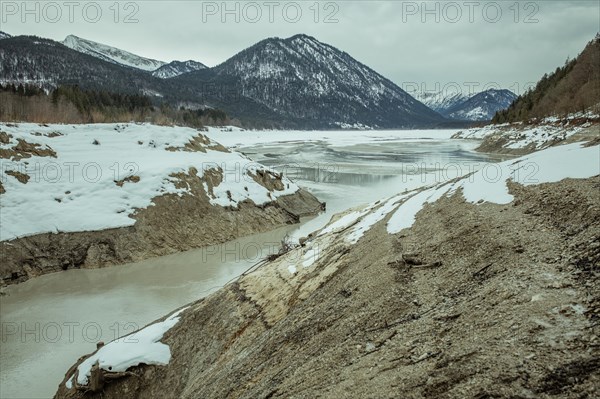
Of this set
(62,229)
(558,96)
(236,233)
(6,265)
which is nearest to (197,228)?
(236,233)

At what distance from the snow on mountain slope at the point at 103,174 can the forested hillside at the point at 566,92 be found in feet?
162

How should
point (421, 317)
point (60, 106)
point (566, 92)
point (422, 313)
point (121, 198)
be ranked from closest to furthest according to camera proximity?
1. point (421, 317)
2. point (422, 313)
3. point (121, 198)
4. point (60, 106)
5. point (566, 92)

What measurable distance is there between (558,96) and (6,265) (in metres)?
84.7

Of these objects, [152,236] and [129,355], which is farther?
[152,236]

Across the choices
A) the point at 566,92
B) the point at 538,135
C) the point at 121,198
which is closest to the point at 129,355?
the point at 121,198

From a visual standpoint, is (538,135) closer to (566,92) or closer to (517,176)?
(566,92)

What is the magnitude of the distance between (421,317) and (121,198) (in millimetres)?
17669

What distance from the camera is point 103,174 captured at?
66.0 feet

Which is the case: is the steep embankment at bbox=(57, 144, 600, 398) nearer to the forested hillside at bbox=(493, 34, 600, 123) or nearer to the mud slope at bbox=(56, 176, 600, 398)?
the mud slope at bbox=(56, 176, 600, 398)

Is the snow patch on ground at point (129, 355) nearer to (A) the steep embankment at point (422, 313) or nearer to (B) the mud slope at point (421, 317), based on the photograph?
(A) the steep embankment at point (422, 313)

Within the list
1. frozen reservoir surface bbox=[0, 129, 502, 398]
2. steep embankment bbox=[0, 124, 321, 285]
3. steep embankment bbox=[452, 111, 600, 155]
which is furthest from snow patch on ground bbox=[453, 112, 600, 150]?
frozen reservoir surface bbox=[0, 129, 502, 398]

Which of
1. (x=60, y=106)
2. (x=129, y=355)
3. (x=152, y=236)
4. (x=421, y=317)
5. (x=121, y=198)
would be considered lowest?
(x=129, y=355)

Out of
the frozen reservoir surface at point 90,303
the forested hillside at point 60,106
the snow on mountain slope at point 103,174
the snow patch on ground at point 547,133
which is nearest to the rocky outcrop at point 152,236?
the snow on mountain slope at point 103,174

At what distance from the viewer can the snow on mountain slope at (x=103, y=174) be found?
1673cm
